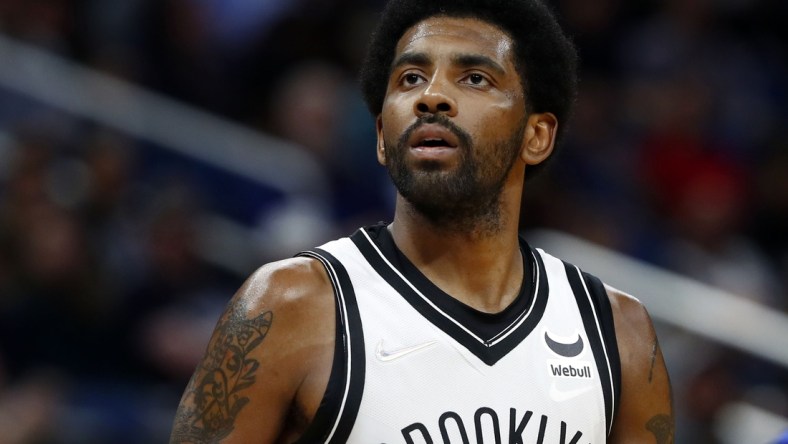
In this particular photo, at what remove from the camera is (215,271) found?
23.4 feet

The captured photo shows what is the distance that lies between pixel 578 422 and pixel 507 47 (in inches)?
38.5

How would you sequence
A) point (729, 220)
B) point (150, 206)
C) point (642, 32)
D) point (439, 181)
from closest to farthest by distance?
point (439, 181), point (150, 206), point (729, 220), point (642, 32)

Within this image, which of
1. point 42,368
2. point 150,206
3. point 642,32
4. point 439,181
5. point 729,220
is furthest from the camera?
point 642,32

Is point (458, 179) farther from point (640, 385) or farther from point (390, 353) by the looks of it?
point (640, 385)

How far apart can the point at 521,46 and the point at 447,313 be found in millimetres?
749

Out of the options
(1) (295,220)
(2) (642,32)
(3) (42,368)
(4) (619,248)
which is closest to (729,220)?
(4) (619,248)

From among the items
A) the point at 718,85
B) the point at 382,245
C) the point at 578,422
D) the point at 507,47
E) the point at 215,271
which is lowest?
the point at 578,422

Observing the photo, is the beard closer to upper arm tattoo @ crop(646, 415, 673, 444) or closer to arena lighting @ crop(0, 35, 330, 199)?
upper arm tattoo @ crop(646, 415, 673, 444)

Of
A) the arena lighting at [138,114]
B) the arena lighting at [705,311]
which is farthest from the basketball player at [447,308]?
the arena lighting at [138,114]

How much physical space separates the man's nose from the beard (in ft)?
0.06

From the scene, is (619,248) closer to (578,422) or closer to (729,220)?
(729,220)

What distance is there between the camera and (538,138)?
363 cm

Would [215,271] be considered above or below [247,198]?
below

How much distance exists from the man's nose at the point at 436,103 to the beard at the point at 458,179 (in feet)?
0.06
